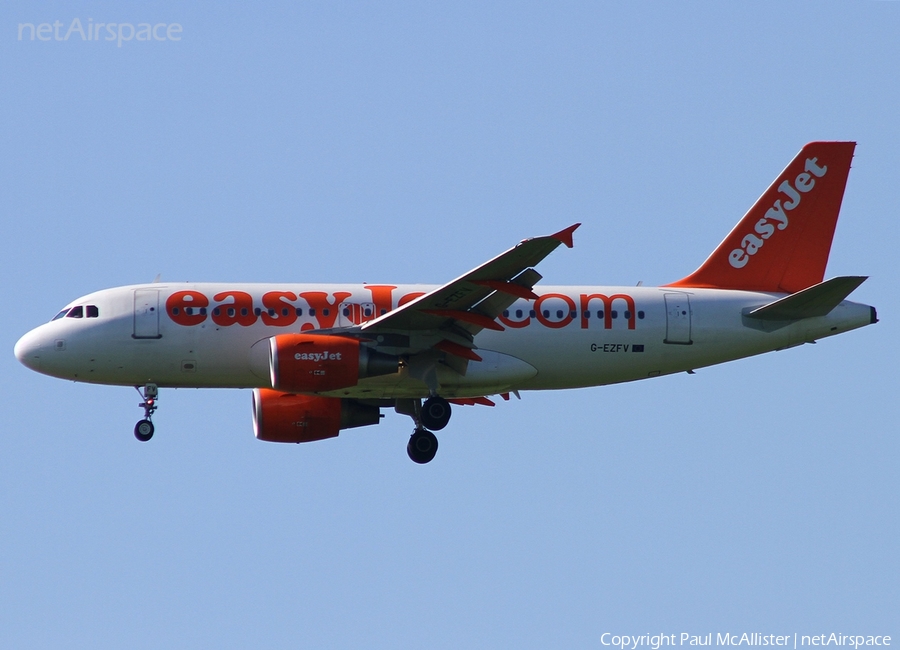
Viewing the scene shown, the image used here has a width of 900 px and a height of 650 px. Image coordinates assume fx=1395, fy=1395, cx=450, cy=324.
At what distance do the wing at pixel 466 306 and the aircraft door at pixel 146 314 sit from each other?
5.64m

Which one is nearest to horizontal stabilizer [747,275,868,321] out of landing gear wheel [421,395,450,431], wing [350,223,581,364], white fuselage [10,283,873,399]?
white fuselage [10,283,873,399]

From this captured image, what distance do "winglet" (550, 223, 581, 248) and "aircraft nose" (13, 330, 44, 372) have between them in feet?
49.3

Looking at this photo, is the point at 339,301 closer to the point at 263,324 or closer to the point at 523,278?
the point at 263,324

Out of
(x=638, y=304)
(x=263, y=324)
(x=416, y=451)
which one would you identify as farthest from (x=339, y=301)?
(x=638, y=304)

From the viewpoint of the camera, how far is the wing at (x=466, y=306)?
109ft

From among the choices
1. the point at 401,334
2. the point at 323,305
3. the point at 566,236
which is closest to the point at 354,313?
the point at 323,305

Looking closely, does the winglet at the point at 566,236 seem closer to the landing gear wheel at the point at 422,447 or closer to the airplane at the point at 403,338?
the airplane at the point at 403,338

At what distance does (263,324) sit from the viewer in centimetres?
3750

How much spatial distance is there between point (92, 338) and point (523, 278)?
12011 millimetres

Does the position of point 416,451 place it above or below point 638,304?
below

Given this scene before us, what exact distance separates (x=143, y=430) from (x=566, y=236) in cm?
1391

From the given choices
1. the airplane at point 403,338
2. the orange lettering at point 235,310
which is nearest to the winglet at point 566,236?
the airplane at point 403,338

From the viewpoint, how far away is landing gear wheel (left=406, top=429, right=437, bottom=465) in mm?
38500

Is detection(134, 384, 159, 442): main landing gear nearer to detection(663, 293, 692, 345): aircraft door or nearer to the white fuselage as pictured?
the white fuselage
